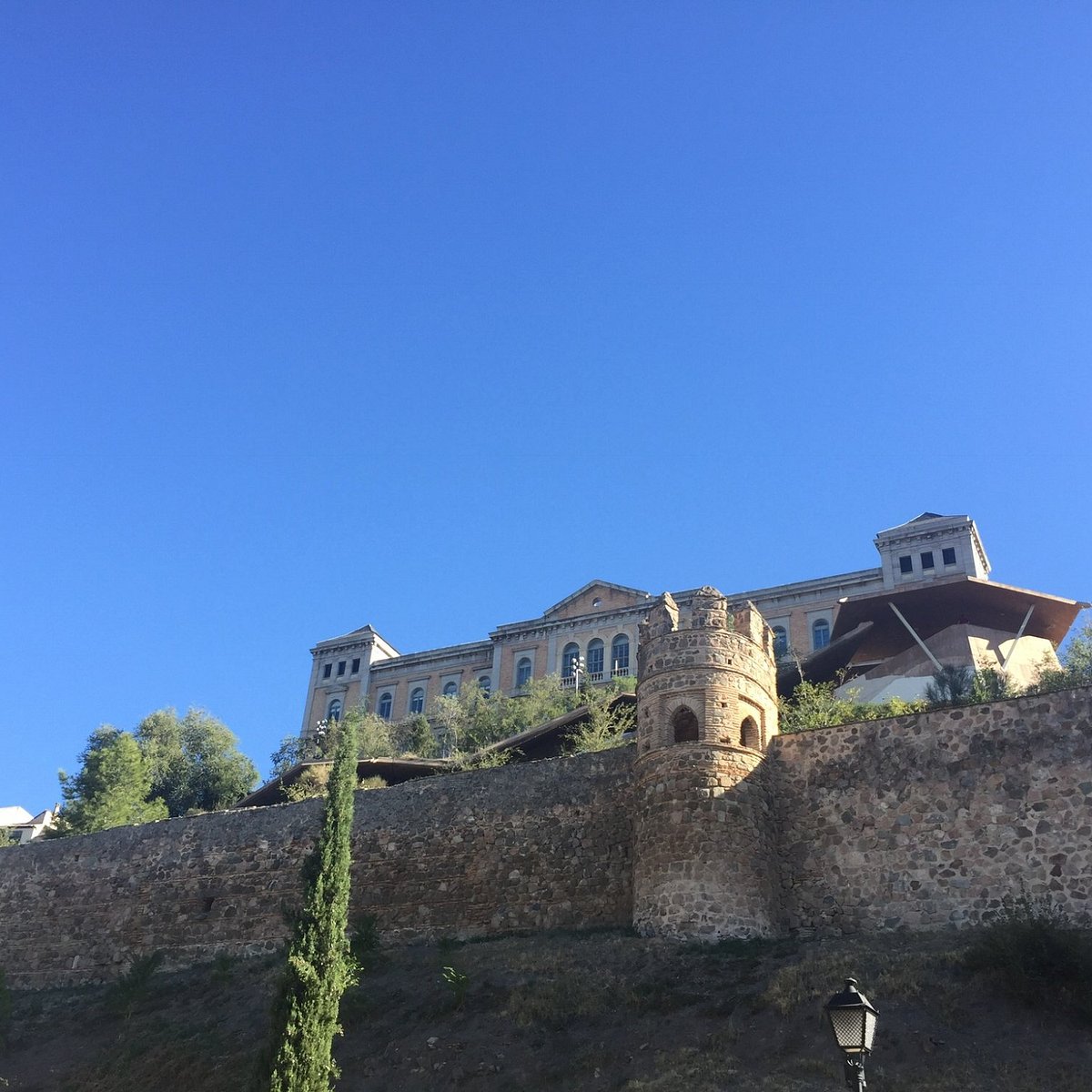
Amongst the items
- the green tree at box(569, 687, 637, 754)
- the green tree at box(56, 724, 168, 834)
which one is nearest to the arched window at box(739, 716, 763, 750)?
the green tree at box(569, 687, 637, 754)

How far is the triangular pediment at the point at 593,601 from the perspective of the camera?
66875 mm

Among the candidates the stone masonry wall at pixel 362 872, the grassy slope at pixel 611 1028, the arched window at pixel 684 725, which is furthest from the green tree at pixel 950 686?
the grassy slope at pixel 611 1028

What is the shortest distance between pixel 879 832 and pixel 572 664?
4217 cm

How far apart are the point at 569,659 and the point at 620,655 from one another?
10.9 feet

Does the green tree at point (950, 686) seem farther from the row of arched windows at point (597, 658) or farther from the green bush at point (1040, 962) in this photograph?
the row of arched windows at point (597, 658)

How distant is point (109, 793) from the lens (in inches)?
1740

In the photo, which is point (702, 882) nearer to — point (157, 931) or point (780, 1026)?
point (780, 1026)

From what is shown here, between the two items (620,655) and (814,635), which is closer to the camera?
(814,635)

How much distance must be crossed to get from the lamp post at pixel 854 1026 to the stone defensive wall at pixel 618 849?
38.7 feet

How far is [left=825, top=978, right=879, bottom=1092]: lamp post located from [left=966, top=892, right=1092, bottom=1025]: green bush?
27.2ft

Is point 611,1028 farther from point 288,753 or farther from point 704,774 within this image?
point 288,753

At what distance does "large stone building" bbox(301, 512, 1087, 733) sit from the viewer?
36.7 m

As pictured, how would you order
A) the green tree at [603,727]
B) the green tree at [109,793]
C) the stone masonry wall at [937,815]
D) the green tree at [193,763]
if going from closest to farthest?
the stone masonry wall at [937,815]
the green tree at [603,727]
the green tree at [109,793]
the green tree at [193,763]

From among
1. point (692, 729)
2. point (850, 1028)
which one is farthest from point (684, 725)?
point (850, 1028)
